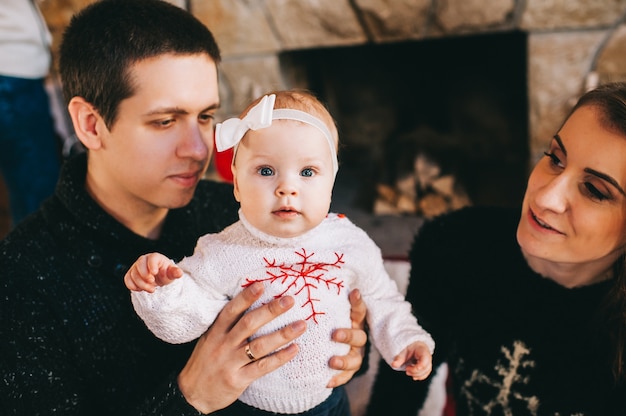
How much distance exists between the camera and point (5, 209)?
9.53 feet

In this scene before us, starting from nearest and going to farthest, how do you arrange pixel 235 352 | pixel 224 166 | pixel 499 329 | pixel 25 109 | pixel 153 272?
pixel 153 272, pixel 235 352, pixel 499 329, pixel 25 109, pixel 224 166

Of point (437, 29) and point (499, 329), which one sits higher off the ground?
point (437, 29)

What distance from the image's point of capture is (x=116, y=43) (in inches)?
43.6

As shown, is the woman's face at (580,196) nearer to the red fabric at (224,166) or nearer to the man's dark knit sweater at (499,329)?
the man's dark knit sweater at (499,329)

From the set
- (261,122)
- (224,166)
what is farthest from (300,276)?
(224,166)

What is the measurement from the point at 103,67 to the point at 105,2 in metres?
0.18

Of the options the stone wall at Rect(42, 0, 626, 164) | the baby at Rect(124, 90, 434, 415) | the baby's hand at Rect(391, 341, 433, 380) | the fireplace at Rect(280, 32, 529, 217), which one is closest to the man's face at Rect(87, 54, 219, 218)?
the baby at Rect(124, 90, 434, 415)

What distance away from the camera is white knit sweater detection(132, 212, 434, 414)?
88 centimetres

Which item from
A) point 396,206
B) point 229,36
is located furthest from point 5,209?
point 396,206


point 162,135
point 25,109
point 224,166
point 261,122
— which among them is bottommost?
point 224,166

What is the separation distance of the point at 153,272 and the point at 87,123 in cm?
53

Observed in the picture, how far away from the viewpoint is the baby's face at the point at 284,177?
83 centimetres

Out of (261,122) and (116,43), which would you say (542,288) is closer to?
(261,122)

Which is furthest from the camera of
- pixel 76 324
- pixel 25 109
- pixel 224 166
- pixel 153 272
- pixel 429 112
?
pixel 429 112
